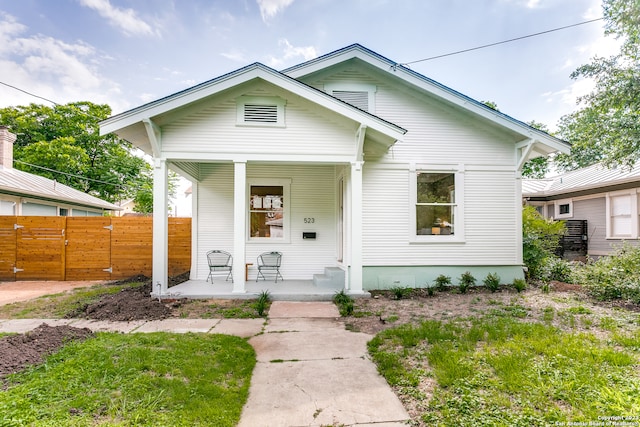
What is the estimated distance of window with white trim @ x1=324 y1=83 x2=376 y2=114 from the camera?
775cm

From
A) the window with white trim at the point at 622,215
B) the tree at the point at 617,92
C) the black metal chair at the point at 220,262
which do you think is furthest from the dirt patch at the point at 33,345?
the window with white trim at the point at 622,215

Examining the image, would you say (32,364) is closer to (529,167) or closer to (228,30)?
(228,30)

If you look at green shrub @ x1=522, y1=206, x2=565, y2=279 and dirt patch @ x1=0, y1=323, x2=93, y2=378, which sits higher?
green shrub @ x1=522, y1=206, x2=565, y2=279

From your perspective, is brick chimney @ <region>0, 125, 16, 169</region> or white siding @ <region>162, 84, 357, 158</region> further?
brick chimney @ <region>0, 125, 16, 169</region>

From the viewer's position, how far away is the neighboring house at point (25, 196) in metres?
10.8

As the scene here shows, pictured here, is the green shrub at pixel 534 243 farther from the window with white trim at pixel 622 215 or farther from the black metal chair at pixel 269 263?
the black metal chair at pixel 269 263

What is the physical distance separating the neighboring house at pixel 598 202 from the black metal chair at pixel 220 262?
39.1 feet

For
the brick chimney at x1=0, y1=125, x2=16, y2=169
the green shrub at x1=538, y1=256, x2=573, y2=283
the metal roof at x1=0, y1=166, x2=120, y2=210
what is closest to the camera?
the green shrub at x1=538, y1=256, x2=573, y2=283

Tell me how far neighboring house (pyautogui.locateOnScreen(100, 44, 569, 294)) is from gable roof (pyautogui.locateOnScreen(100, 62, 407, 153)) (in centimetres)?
2

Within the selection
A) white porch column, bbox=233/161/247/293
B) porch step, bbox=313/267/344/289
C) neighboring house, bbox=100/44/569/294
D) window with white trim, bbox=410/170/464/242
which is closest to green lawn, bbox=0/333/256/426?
white porch column, bbox=233/161/247/293

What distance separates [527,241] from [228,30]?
10775mm

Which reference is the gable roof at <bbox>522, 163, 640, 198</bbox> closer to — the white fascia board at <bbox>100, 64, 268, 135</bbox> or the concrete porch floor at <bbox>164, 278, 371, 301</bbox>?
the concrete porch floor at <bbox>164, 278, 371, 301</bbox>

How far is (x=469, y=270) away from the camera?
297 inches

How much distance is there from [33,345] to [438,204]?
7570 mm
